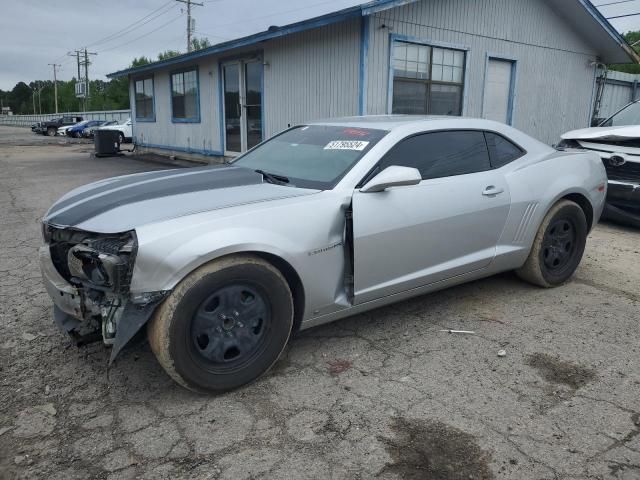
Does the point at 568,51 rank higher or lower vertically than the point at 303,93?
higher

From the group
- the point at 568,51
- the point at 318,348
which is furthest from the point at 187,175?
the point at 568,51

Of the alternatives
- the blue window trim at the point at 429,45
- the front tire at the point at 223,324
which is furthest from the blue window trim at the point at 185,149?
the front tire at the point at 223,324

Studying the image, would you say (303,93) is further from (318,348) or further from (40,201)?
(318,348)

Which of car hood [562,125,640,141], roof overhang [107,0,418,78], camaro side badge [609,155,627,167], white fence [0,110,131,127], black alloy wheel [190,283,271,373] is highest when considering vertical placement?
roof overhang [107,0,418,78]

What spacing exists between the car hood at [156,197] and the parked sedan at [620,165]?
5.54 metres

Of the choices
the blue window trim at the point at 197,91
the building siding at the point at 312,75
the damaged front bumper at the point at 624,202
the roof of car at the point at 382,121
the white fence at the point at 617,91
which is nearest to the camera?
the roof of car at the point at 382,121

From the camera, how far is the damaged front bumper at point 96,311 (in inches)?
103

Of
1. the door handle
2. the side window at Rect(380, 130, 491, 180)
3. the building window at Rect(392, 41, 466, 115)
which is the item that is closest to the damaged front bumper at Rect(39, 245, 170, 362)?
the side window at Rect(380, 130, 491, 180)

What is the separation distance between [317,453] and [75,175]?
1214 cm

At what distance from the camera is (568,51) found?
13.1 metres

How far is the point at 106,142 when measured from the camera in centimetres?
1816

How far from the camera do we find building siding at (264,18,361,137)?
31.1ft

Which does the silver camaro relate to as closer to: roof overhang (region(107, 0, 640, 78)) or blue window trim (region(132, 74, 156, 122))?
roof overhang (region(107, 0, 640, 78))

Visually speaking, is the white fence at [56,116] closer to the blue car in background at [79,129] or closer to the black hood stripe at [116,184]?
the blue car in background at [79,129]
